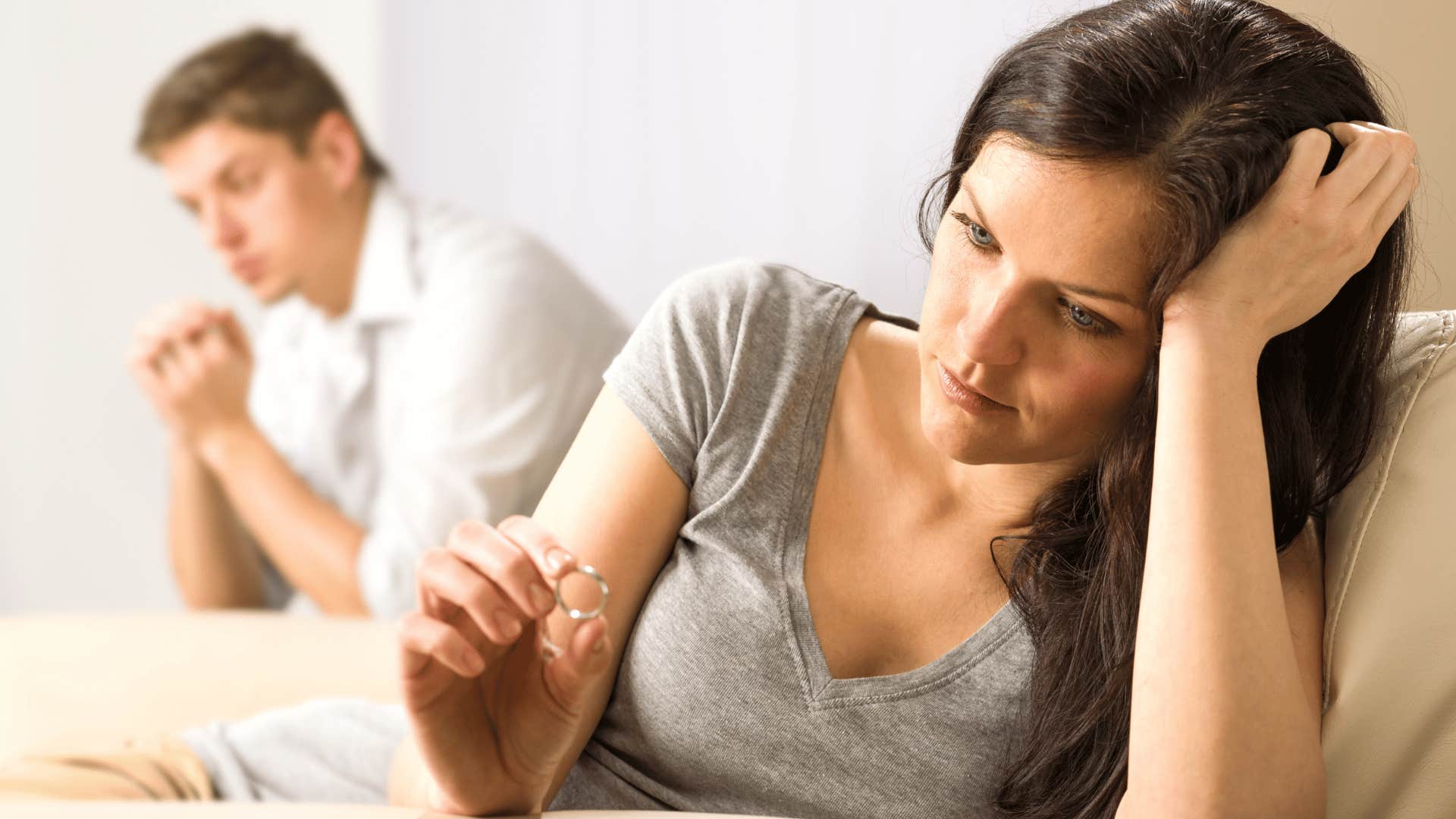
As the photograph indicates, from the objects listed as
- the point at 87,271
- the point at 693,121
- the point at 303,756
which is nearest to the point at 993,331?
the point at 303,756

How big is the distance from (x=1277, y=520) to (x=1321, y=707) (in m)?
0.12

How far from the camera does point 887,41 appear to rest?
134 centimetres

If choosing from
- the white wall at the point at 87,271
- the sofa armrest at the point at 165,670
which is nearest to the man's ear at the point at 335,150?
the white wall at the point at 87,271

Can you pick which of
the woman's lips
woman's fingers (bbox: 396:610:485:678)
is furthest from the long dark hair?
woman's fingers (bbox: 396:610:485:678)

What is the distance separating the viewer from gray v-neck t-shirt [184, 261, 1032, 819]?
34.8 inches

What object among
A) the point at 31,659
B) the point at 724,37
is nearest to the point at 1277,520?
the point at 724,37

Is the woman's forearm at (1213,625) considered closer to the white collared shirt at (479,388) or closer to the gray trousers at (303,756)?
the gray trousers at (303,756)

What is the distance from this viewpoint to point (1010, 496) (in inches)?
37.8

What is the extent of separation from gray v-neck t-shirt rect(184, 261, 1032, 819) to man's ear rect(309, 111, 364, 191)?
3.98 feet

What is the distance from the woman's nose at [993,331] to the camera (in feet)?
2.60

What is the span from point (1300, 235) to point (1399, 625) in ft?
0.82

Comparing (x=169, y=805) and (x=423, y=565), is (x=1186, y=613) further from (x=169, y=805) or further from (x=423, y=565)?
(x=169, y=805)

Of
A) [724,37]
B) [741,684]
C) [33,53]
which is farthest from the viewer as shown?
[33,53]

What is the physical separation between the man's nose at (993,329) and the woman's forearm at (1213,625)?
0.09 m
